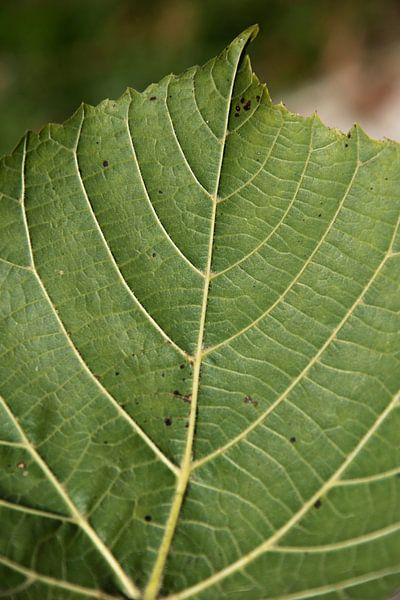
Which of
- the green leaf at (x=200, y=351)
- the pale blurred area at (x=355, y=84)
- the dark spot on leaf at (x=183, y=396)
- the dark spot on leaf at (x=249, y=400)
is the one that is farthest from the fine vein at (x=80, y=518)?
the pale blurred area at (x=355, y=84)

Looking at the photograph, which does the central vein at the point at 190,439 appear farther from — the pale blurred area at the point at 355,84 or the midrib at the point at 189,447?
the pale blurred area at the point at 355,84

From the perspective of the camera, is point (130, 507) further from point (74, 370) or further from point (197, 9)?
point (197, 9)

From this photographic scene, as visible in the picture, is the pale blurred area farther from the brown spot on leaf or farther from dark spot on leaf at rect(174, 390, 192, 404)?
dark spot on leaf at rect(174, 390, 192, 404)

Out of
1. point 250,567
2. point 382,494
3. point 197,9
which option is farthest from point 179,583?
point 197,9

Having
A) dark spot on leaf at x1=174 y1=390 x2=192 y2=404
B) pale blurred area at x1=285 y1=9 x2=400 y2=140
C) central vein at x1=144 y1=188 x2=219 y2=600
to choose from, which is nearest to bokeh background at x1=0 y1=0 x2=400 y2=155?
pale blurred area at x1=285 y1=9 x2=400 y2=140

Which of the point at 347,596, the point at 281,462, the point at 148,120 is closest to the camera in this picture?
the point at 347,596

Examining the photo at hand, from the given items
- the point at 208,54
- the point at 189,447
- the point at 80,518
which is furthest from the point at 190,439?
the point at 208,54

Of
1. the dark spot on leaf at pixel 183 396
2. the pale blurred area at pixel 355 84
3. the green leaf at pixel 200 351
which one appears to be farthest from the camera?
the pale blurred area at pixel 355 84
